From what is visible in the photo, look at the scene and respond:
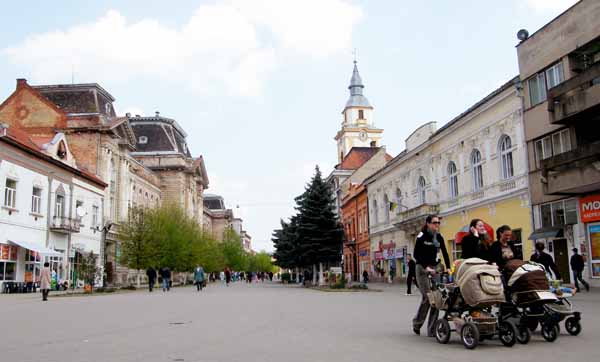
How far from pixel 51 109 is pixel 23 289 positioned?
20721 mm

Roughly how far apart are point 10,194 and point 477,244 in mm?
34710

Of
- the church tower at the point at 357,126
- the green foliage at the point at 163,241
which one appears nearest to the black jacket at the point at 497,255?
the green foliage at the point at 163,241

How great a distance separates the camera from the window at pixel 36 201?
132 feet

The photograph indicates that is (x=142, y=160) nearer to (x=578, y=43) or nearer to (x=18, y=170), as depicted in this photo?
(x=18, y=170)

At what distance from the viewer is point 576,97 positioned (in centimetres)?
2294

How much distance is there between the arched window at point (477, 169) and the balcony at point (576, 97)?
9.27m

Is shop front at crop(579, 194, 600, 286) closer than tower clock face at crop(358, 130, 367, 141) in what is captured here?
Yes

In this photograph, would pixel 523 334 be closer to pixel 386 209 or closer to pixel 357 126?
pixel 386 209

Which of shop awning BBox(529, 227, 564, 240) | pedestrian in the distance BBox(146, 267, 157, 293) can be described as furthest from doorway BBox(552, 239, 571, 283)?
pedestrian in the distance BBox(146, 267, 157, 293)

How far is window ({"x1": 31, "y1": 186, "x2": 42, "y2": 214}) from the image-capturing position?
132ft

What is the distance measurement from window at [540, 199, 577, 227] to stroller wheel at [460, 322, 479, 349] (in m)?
18.5

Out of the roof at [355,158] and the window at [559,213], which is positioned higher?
the roof at [355,158]

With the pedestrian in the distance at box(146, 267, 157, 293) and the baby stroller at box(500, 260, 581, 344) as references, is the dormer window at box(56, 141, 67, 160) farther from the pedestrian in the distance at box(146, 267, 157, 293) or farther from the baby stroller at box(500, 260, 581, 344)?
the baby stroller at box(500, 260, 581, 344)

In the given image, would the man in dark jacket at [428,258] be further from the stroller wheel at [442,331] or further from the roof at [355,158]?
the roof at [355,158]
